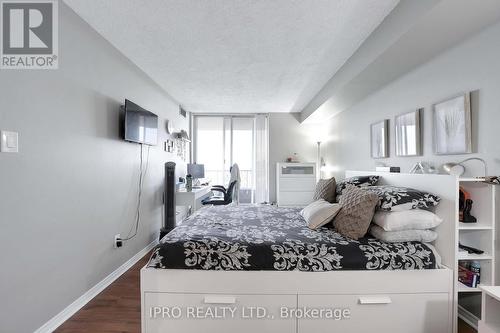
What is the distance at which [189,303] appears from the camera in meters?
1.56

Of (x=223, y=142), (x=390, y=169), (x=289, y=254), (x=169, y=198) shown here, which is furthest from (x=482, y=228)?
(x=223, y=142)

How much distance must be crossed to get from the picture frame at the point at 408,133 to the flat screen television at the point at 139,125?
118 inches

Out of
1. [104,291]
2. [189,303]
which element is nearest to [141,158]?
[104,291]

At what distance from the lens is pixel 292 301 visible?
1.56m

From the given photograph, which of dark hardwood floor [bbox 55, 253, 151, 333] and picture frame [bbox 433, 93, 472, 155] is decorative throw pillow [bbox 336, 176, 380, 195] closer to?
picture frame [bbox 433, 93, 472, 155]

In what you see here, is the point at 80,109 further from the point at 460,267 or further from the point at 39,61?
the point at 460,267

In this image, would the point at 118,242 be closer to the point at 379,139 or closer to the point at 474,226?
the point at 474,226

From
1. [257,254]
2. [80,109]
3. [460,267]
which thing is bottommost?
[460,267]

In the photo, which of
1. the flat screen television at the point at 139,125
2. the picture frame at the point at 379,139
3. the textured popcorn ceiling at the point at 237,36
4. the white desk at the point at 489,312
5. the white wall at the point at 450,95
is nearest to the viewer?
the white desk at the point at 489,312

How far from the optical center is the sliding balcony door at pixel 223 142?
5.98 m

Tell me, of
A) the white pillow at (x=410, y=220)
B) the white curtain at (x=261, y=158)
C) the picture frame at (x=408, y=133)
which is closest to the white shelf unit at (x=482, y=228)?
the white pillow at (x=410, y=220)

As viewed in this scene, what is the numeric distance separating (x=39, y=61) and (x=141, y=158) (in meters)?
1.61

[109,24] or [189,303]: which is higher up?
[109,24]

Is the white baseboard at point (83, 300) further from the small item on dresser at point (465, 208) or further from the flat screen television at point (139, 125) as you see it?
the small item on dresser at point (465, 208)
